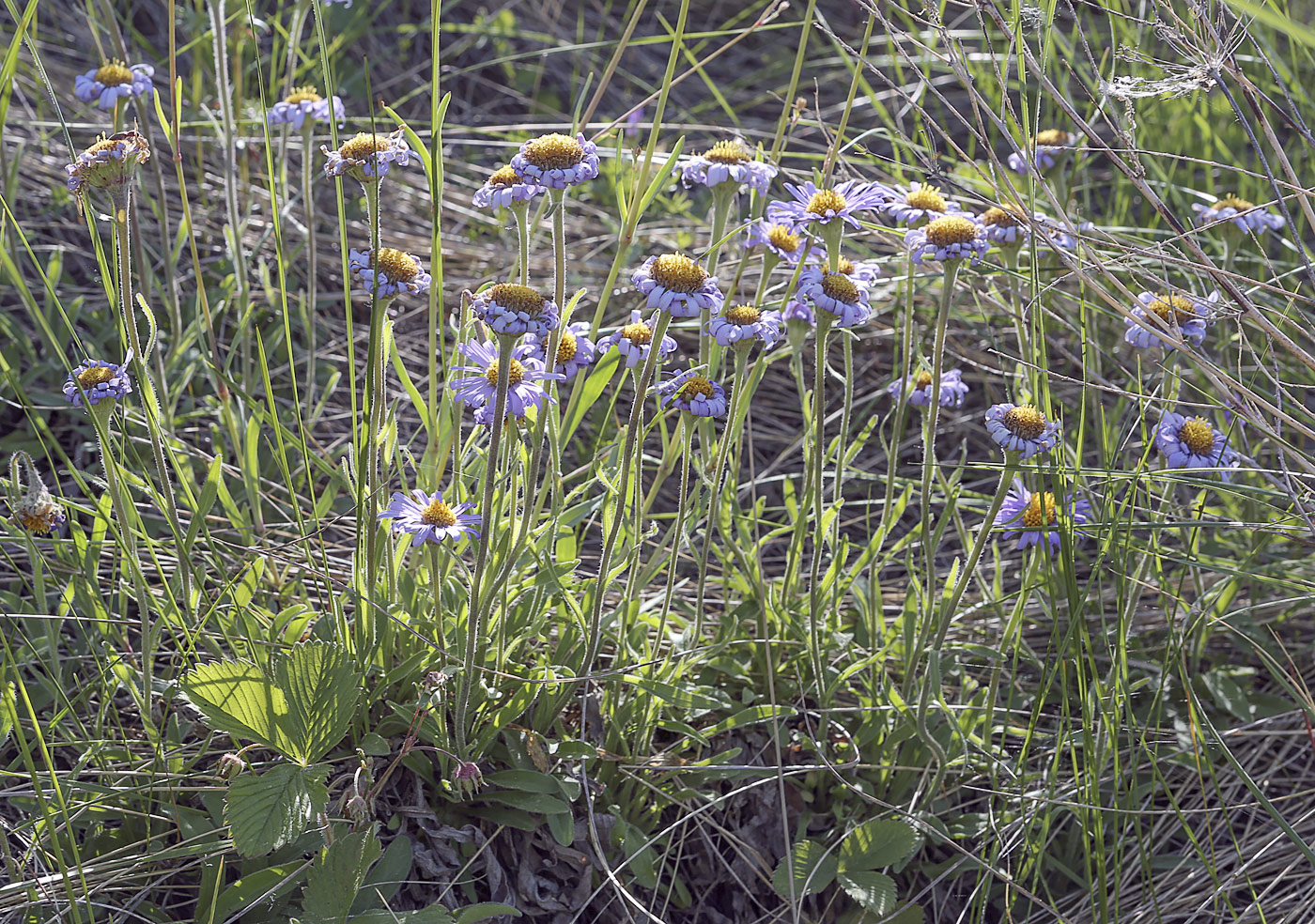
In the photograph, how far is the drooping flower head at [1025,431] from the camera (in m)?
1.61

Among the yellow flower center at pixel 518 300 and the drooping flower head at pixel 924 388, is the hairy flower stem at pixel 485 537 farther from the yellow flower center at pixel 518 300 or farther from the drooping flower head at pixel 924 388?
the drooping flower head at pixel 924 388

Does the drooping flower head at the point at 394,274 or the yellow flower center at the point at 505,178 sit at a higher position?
the yellow flower center at the point at 505,178

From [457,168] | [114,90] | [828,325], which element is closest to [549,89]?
[457,168]

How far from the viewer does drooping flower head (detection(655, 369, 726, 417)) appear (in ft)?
5.27

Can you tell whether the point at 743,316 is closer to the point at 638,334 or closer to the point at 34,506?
the point at 638,334

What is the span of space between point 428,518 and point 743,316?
572 mm

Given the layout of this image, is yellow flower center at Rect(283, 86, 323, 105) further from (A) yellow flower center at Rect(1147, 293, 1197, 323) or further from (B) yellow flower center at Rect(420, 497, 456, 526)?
(A) yellow flower center at Rect(1147, 293, 1197, 323)

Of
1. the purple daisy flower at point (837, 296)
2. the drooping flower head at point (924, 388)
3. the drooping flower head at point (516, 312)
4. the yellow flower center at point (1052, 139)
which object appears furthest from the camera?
the yellow flower center at point (1052, 139)

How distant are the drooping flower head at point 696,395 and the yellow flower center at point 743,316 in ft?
0.35

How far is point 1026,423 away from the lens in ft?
5.29

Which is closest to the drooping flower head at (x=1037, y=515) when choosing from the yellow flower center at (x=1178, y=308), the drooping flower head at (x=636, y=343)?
the yellow flower center at (x=1178, y=308)

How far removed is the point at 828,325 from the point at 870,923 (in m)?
0.95

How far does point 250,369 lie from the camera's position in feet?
7.88

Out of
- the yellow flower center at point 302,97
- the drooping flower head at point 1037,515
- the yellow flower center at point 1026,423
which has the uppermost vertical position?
the yellow flower center at point 302,97
